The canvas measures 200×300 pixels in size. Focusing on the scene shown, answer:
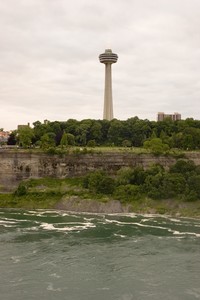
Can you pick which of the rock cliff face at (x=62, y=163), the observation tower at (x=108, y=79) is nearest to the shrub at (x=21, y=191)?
the rock cliff face at (x=62, y=163)

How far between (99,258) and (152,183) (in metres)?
24.9

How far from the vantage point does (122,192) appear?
200ft

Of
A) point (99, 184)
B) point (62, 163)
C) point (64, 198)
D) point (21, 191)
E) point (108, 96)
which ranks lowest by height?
point (64, 198)

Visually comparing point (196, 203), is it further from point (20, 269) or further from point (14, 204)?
point (20, 269)

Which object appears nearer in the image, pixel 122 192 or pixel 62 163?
pixel 122 192

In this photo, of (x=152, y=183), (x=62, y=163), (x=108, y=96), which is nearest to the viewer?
(x=152, y=183)

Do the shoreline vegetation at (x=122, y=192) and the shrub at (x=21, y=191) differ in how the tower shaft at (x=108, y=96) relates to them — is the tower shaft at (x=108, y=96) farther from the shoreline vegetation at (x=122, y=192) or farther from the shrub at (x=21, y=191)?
the shrub at (x=21, y=191)

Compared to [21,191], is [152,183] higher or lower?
higher

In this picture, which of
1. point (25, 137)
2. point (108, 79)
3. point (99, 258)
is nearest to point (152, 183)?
point (99, 258)

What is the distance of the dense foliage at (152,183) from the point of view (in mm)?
58938

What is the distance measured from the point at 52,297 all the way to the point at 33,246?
12681mm

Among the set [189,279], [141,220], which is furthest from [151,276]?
[141,220]

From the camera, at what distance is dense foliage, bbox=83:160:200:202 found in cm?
5894

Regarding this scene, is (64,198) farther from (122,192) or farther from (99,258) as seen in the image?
(99,258)
